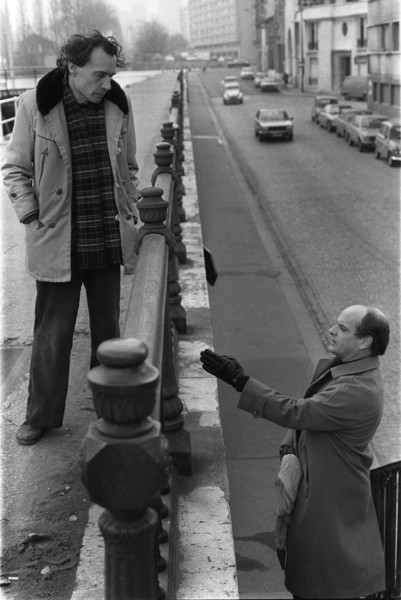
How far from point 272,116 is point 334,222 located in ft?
65.9

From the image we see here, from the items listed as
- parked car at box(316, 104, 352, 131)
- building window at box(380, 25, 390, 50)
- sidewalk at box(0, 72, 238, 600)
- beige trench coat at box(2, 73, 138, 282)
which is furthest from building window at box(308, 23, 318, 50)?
beige trench coat at box(2, 73, 138, 282)

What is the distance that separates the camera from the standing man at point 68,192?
12.2 feet

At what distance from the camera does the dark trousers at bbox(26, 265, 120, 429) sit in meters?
4.08

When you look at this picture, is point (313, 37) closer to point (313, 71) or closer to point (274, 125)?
point (313, 71)

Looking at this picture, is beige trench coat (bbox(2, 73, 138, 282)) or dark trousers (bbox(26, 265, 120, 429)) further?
dark trousers (bbox(26, 265, 120, 429))

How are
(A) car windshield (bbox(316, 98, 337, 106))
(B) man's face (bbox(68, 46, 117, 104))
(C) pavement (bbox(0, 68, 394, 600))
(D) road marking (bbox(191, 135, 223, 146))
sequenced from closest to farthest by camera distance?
1. (C) pavement (bbox(0, 68, 394, 600))
2. (B) man's face (bbox(68, 46, 117, 104))
3. (D) road marking (bbox(191, 135, 223, 146))
4. (A) car windshield (bbox(316, 98, 337, 106))

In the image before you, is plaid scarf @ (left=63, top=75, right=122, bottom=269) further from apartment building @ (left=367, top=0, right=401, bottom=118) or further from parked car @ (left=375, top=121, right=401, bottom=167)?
apartment building @ (left=367, top=0, right=401, bottom=118)

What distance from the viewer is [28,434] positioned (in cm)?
414

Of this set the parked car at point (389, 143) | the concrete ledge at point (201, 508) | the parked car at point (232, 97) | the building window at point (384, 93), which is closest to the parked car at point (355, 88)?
the parked car at point (232, 97)

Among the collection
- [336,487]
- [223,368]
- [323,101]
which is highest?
[223,368]

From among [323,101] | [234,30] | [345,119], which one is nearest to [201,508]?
[345,119]

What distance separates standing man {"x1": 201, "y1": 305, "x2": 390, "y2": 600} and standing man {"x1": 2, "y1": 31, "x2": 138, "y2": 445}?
0.76 m

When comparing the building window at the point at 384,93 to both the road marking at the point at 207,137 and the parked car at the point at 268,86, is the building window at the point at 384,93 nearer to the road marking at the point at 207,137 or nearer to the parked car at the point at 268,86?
the road marking at the point at 207,137

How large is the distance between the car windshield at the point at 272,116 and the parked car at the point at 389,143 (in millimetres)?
7790
